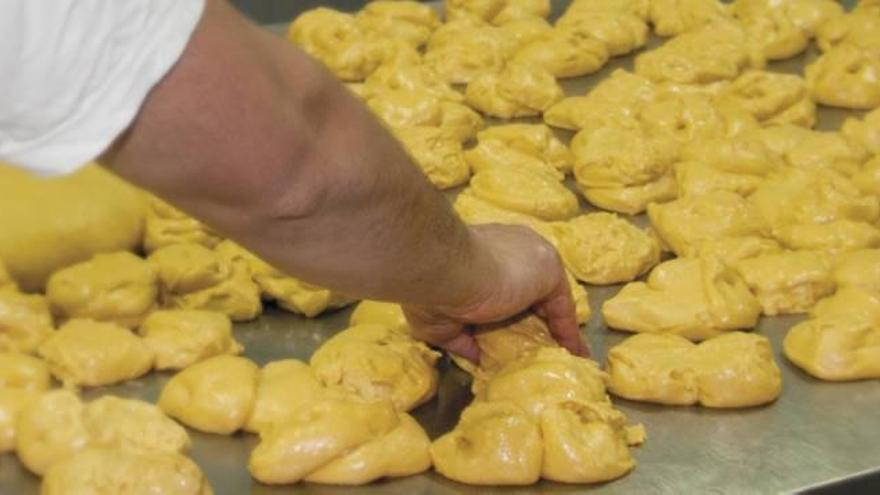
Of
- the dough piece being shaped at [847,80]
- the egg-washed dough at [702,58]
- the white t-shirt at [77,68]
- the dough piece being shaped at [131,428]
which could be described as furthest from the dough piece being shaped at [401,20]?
the white t-shirt at [77,68]

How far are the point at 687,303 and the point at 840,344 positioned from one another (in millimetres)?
184

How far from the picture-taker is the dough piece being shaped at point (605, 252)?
2004 millimetres

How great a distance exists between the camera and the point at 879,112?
2.38 metres

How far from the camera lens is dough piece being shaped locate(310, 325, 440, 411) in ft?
5.68

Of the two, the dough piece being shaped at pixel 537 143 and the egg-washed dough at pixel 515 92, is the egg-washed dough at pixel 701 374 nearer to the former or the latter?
the dough piece being shaped at pixel 537 143

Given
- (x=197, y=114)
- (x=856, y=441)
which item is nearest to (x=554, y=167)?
(x=856, y=441)

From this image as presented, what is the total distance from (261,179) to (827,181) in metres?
1.13

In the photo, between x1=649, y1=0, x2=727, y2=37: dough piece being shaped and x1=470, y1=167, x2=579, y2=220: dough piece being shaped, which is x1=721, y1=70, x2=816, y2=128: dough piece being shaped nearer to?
x1=649, y1=0, x2=727, y2=37: dough piece being shaped

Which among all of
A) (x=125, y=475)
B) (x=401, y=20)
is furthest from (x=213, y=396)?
(x=401, y=20)

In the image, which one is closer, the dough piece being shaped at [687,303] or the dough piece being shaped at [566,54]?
the dough piece being shaped at [687,303]

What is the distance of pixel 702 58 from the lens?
101 inches

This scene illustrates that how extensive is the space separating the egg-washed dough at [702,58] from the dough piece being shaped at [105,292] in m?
0.96

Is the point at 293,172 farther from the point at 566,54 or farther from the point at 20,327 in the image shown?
the point at 566,54

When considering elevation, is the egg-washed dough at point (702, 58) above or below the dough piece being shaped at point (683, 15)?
above
